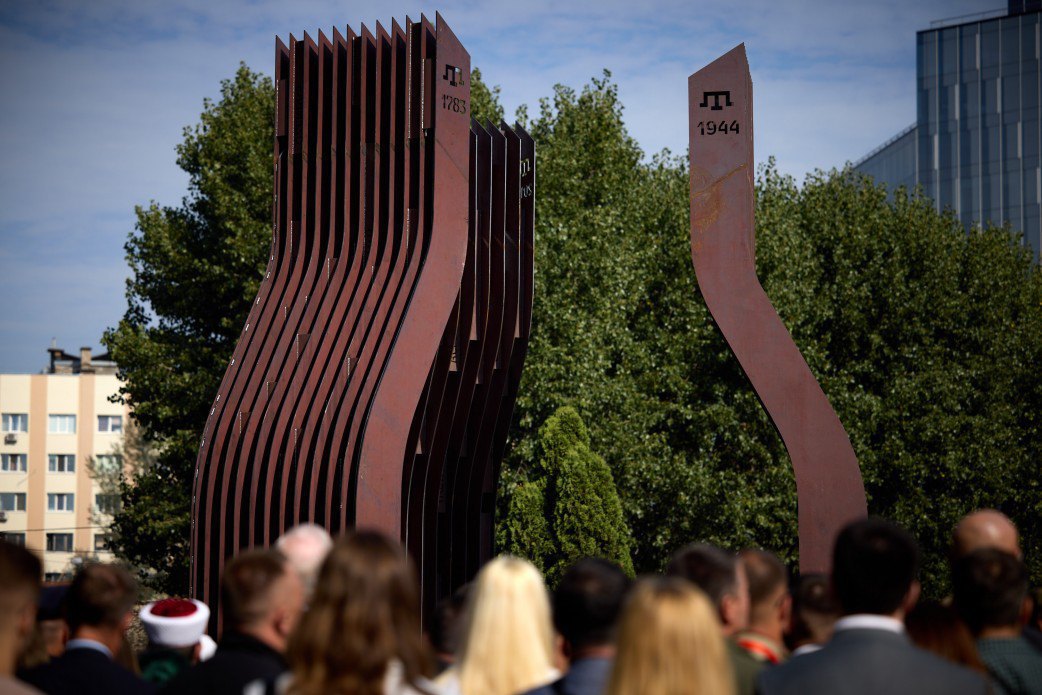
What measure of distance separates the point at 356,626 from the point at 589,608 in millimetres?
936

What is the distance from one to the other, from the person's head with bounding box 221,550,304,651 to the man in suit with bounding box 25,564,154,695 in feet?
2.25

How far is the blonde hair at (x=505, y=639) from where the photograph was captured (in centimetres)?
343

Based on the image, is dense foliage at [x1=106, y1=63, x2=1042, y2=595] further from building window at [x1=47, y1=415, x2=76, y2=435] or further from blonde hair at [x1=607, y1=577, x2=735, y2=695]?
building window at [x1=47, y1=415, x2=76, y2=435]

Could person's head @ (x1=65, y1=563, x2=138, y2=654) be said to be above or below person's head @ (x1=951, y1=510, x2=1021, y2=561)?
below

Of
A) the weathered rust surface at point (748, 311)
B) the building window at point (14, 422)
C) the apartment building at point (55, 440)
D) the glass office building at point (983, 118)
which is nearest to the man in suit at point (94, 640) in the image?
the weathered rust surface at point (748, 311)

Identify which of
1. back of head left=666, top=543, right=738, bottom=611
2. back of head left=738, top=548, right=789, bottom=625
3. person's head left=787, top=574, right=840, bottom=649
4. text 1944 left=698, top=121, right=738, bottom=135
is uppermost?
text 1944 left=698, top=121, right=738, bottom=135

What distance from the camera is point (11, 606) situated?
3.49m

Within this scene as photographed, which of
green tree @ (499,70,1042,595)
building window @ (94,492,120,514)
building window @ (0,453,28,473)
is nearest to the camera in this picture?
green tree @ (499,70,1042,595)

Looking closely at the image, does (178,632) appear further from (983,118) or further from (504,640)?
(983,118)

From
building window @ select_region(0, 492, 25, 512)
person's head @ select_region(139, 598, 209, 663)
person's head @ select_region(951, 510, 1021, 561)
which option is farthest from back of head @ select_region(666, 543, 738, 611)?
building window @ select_region(0, 492, 25, 512)

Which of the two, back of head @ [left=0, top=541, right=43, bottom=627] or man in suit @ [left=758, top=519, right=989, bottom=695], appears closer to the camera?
man in suit @ [left=758, top=519, right=989, bottom=695]

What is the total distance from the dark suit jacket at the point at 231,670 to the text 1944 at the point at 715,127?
294 inches

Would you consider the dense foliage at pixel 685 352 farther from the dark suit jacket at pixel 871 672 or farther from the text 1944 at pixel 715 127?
the dark suit jacket at pixel 871 672

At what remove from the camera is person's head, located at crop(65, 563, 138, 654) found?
4363 mm
